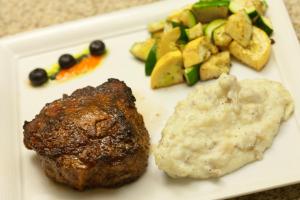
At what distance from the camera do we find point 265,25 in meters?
3.12

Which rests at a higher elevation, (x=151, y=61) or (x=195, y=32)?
(x=195, y=32)

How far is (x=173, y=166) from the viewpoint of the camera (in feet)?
8.23

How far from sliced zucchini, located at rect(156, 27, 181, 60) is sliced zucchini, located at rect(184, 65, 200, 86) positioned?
176mm

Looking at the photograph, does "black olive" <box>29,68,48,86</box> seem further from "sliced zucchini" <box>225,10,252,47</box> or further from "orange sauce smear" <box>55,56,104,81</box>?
"sliced zucchini" <box>225,10,252,47</box>

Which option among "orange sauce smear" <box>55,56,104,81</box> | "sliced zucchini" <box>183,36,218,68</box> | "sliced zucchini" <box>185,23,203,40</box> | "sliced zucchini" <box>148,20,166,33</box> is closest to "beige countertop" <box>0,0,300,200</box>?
"sliced zucchini" <box>148,20,166,33</box>

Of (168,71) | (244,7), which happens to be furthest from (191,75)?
(244,7)

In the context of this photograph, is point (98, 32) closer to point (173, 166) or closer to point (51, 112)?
point (51, 112)

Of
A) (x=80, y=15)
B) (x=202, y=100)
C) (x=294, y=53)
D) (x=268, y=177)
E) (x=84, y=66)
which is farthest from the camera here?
(x=80, y=15)

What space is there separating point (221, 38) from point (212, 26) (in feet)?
0.41

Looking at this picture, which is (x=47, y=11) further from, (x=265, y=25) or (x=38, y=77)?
(x=265, y=25)

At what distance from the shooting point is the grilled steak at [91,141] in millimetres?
2535

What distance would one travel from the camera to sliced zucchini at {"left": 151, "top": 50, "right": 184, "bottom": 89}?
118 inches

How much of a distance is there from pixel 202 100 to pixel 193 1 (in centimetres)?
98

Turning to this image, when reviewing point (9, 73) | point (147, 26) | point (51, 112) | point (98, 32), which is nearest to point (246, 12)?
point (147, 26)
